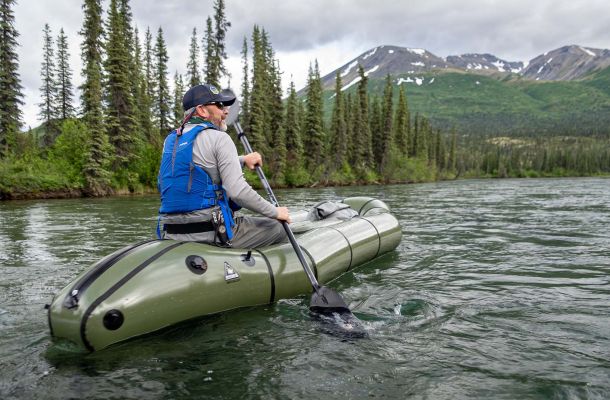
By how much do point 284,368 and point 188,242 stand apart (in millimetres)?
1794

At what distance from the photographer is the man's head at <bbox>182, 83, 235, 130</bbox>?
4887mm

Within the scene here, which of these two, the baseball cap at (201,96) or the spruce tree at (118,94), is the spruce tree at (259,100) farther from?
the baseball cap at (201,96)

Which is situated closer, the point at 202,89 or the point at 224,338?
the point at 224,338

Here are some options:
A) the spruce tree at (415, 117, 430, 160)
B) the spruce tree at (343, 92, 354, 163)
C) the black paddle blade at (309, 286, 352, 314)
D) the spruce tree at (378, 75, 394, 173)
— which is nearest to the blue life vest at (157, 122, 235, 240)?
the black paddle blade at (309, 286, 352, 314)

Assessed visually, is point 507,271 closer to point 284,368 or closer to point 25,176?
point 284,368

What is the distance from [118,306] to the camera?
3.85 metres

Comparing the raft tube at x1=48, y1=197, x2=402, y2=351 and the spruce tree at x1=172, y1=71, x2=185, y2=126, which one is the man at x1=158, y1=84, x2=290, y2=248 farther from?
the spruce tree at x1=172, y1=71, x2=185, y2=126

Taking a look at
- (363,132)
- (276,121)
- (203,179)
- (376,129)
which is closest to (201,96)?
(203,179)

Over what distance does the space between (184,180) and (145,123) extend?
36.3m

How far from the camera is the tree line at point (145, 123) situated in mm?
29172

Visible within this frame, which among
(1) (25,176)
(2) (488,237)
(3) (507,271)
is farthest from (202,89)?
(1) (25,176)

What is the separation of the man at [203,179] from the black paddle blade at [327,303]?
3.15 feet

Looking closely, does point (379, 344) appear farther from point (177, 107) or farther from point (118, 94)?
point (177, 107)

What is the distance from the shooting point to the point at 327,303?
4.74 meters
